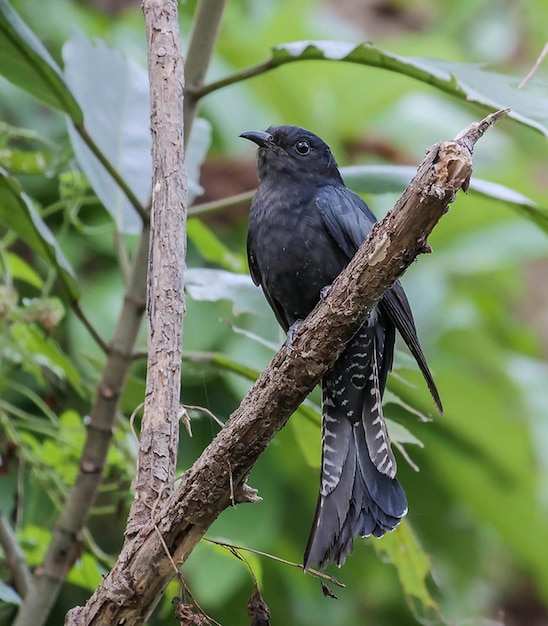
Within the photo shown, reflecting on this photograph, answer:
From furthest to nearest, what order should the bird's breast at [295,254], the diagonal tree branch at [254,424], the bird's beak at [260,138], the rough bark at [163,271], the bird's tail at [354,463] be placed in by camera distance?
the bird's beak at [260,138] → the bird's breast at [295,254] → the bird's tail at [354,463] → the rough bark at [163,271] → the diagonal tree branch at [254,424]

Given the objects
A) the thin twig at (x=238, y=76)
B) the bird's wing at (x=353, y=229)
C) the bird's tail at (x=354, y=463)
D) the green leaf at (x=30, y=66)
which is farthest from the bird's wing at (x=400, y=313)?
the green leaf at (x=30, y=66)

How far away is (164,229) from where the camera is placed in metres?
1.93

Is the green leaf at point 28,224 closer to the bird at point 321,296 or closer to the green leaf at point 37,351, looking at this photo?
the green leaf at point 37,351

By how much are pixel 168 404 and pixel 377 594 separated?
8.43 ft

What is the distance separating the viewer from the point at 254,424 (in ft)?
5.61

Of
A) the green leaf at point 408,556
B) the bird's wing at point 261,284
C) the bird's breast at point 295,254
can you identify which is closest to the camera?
the green leaf at point 408,556

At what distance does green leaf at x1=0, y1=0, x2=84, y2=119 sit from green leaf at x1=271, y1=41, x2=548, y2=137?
0.50m

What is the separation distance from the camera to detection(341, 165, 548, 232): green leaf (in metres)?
2.34

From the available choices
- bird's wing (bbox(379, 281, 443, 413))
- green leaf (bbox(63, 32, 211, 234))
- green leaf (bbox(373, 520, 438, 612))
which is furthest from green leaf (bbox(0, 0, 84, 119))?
green leaf (bbox(373, 520, 438, 612))

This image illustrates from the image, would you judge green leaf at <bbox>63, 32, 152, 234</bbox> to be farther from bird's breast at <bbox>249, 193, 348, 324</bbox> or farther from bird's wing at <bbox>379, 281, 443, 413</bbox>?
bird's wing at <bbox>379, 281, 443, 413</bbox>

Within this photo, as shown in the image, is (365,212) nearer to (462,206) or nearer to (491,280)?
(462,206)

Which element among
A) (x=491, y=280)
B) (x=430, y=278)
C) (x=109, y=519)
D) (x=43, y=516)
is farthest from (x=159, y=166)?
(x=491, y=280)

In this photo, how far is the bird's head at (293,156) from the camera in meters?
2.69

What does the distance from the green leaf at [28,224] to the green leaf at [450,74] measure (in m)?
0.66
